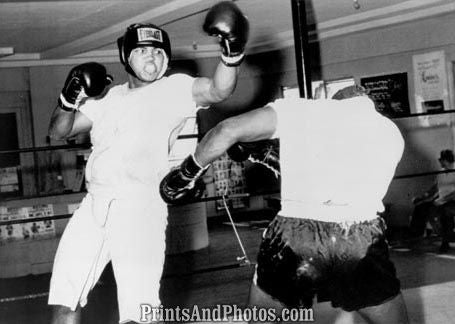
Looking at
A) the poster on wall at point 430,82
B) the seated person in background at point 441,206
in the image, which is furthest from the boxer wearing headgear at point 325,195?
the poster on wall at point 430,82

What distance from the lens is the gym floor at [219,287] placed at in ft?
8.21

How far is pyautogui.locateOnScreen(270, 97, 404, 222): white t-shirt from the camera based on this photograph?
4.74ft

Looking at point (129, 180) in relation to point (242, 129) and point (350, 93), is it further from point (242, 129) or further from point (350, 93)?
point (350, 93)

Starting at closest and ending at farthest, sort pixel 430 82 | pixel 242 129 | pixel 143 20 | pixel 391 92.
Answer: pixel 242 129 < pixel 143 20 < pixel 430 82 < pixel 391 92

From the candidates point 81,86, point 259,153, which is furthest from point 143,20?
point 259,153

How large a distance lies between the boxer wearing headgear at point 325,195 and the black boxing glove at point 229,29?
18 cm

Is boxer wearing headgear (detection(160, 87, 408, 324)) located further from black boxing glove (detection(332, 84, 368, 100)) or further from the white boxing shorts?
the white boxing shorts

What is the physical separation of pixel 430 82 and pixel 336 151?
4897 millimetres

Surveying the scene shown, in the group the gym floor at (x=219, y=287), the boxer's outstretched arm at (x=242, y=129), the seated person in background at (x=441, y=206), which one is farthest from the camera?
the seated person in background at (x=441, y=206)

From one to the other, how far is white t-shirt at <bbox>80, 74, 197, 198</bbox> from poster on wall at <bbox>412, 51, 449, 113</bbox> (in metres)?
4.58

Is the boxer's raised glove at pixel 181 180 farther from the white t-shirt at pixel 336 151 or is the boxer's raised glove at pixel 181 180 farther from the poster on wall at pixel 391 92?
the poster on wall at pixel 391 92

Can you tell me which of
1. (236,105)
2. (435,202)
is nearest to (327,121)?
(435,202)

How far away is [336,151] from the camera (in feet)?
4.74

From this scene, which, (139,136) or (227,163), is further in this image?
(227,163)
